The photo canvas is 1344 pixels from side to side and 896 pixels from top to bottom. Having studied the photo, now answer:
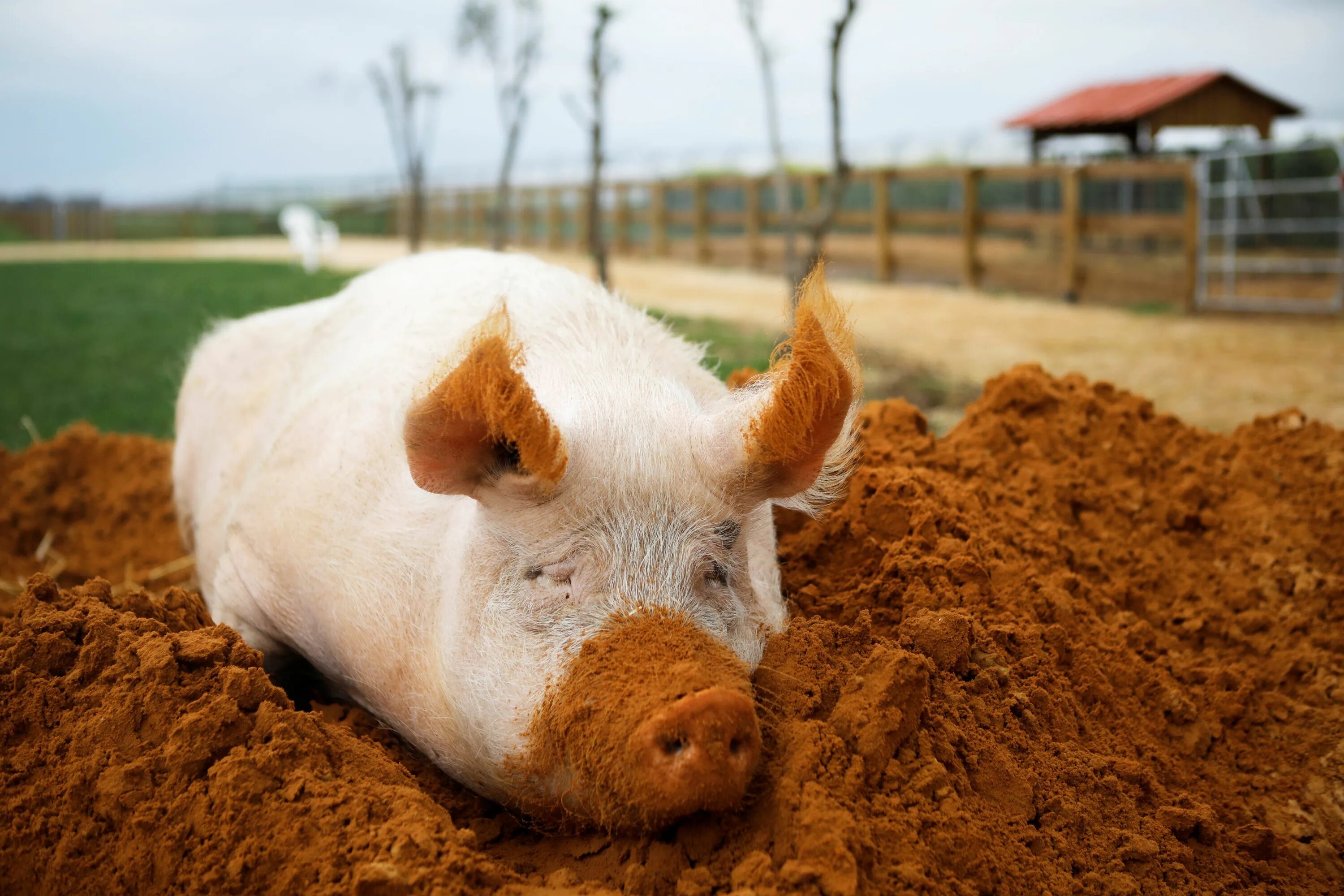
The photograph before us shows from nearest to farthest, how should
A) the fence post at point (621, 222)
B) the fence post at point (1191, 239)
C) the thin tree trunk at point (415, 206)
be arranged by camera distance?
the fence post at point (1191, 239), the thin tree trunk at point (415, 206), the fence post at point (621, 222)

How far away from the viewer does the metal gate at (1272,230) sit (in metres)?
13.1

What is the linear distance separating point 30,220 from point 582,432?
48.4 m

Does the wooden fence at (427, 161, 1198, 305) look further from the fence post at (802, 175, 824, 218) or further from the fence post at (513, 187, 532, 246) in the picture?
the fence post at (513, 187, 532, 246)

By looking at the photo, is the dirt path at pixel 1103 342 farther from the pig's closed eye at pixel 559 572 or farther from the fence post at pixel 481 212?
the fence post at pixel 481 212

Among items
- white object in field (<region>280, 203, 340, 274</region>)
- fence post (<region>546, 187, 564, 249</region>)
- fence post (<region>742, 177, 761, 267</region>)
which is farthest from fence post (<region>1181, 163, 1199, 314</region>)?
fence post (<region>546, 187, 564, 249</region>)

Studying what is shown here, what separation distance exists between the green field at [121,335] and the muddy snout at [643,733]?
1.73 m

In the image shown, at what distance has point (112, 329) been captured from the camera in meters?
14.0

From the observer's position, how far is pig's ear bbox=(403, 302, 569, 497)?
6.77 ft

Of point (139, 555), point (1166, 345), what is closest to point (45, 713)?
point (139, 555)

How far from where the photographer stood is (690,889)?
1.90 metres

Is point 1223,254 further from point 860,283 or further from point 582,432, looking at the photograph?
point 582,432

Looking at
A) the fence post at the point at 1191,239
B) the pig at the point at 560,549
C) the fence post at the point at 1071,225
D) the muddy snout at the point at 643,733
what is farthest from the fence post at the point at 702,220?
the muddy snout at the point at 643,733

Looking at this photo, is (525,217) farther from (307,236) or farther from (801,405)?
(801,405)

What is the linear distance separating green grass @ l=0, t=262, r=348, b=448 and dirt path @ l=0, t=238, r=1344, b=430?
4.52m
